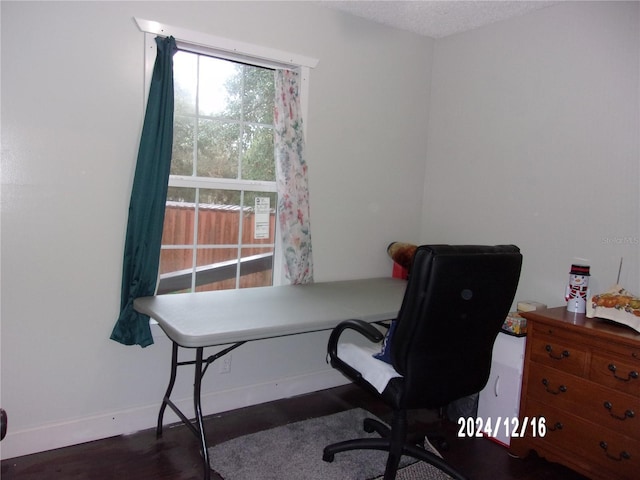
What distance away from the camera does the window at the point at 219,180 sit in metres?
2.69

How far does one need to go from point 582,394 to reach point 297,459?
137 centimetres

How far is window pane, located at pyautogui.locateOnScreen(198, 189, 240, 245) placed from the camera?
A: 2785mm

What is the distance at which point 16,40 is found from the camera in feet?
6.83

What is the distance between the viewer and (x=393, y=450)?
2107 millimetres

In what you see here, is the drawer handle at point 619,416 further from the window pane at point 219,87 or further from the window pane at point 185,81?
the window pane at point 185,81

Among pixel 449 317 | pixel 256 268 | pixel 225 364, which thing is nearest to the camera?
pixel 449 317

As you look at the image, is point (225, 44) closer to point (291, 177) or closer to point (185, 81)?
point (185, 81)

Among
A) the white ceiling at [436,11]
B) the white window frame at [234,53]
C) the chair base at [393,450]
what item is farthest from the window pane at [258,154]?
the chair base at [393,450]

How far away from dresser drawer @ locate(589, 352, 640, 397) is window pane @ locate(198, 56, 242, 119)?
7.49ft

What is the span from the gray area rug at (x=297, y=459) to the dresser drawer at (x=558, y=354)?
75cm

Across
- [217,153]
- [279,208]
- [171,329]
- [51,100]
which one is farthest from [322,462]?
[51,100]

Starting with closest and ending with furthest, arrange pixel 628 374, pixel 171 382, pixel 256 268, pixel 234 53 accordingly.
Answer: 1. pixel 628 374
2. pixel 171 382
3. pixel 234 53
4. pixel 256 268

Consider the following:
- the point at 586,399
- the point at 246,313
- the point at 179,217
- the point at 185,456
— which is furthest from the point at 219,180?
the point at 586,399

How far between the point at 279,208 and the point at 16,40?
→ 150 cm
